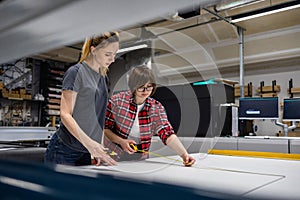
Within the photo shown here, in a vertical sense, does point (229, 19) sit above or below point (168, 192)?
above

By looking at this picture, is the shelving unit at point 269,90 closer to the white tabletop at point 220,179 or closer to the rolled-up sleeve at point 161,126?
the rolled-up sleeve at point 161,126

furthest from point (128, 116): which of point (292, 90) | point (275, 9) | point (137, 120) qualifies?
point (292, 90)

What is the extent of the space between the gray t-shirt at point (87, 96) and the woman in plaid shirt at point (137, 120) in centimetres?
10

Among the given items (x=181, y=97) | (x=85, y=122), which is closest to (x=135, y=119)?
(x=85, y=122)

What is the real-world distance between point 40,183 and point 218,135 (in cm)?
315

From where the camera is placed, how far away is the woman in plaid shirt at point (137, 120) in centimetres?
100

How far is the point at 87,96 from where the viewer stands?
91 centimetres

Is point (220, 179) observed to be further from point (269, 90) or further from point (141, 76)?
point (269, 90)

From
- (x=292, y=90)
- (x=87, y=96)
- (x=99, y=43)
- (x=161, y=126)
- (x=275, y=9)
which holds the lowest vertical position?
(x=161, y=126)

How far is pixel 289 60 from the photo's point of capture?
458 cm

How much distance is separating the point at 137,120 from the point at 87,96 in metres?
0.29

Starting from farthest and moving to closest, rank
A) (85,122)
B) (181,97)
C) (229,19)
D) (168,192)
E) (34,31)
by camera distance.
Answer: (229,19) → (181,97) → (85,122) → (34,31) → (168,192)

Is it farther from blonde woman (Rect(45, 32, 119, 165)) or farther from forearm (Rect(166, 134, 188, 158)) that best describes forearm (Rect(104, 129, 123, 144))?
forearm (Rect(166, 134, 188, 158))

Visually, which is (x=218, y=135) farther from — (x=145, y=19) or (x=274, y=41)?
(x=145, y=19)
